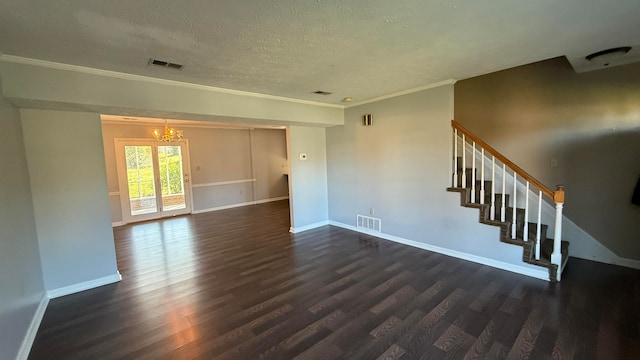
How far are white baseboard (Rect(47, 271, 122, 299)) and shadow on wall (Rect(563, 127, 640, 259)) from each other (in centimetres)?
631

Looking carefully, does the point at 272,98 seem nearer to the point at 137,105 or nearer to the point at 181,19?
the point at 137,105

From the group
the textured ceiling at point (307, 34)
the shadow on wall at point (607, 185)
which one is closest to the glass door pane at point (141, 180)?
the textured ceiling at point (307, 34)

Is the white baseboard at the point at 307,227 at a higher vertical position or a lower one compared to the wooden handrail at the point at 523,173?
lower

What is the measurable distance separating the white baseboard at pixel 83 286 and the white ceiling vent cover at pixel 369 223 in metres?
3.87

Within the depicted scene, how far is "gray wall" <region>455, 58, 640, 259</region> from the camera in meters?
3.40

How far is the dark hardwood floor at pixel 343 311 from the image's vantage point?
2.15 m

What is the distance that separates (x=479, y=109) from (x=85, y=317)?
6017mm

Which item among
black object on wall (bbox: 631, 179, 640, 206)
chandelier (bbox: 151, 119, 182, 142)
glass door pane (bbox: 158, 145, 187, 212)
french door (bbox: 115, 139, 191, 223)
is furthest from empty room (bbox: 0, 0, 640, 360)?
chandelier (bbox: 151, 119, 182, 142)

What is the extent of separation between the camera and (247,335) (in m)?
2.34

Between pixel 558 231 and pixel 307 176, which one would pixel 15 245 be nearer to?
pixel 307 176

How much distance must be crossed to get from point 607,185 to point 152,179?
8917 mm

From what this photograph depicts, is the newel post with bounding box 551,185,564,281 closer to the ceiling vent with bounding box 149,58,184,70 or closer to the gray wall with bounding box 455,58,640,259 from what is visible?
the gray wall with bounding box 455,58,640,259

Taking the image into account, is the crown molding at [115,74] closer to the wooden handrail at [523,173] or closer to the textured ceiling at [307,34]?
the textured ceiling at [307,34]

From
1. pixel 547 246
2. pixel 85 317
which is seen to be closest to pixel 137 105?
pixel 85 317
